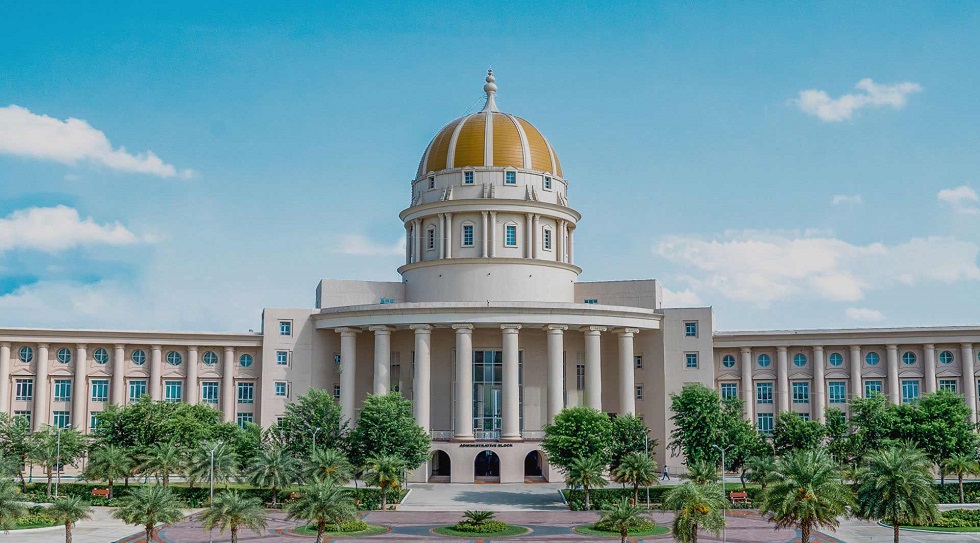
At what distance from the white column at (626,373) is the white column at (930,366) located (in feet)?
76.6

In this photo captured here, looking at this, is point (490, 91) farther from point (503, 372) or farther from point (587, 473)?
point (587, 473)

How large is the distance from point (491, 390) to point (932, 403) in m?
32.3

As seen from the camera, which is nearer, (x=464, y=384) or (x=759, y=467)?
(x=759, y=467)

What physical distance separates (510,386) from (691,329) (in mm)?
16422

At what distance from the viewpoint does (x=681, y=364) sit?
272 ft

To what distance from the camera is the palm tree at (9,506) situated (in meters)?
45.7

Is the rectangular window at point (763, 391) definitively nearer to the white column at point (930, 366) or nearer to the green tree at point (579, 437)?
the white column at point (930, 366)

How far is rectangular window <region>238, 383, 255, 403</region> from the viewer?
278ft

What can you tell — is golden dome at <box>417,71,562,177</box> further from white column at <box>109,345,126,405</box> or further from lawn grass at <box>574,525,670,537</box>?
lawn grass at <box>574,525,670,537</box>

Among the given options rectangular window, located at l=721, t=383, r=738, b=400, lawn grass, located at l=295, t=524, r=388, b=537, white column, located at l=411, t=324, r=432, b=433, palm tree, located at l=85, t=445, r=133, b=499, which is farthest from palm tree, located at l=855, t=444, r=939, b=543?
palm tree, located at l=85, t=445, r=133, b=499

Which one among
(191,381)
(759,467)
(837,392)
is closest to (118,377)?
(191,381)

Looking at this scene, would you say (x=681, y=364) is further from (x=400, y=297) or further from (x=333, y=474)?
(x=333, y=474)

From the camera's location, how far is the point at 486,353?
82812mm

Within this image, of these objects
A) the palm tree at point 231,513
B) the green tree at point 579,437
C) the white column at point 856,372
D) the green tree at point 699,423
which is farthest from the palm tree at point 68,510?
the white column at point 856,372
